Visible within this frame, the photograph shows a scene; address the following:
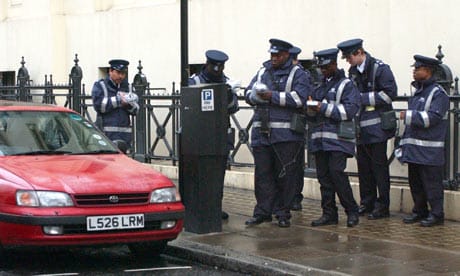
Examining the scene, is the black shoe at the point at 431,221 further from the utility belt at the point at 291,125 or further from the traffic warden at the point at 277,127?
the utility belt at the point at 291,125

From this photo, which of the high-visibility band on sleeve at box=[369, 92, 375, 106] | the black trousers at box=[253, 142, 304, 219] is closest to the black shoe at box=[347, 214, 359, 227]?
the black trousers at box=[253, 142, 304, 219]

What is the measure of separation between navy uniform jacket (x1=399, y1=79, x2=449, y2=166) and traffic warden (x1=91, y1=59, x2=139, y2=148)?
12.0 ft

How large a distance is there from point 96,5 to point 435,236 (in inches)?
436

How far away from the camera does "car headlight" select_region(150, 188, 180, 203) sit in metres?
8.73

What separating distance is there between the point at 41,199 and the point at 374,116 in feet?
14.2

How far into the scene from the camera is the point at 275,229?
10273mm

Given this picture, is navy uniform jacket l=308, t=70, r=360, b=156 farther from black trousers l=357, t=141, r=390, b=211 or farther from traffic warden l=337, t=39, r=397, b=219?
black trousers l=357, t=141, r=390, b=211

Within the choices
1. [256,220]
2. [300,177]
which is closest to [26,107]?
[256,220]

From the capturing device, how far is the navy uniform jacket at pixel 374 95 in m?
10.7

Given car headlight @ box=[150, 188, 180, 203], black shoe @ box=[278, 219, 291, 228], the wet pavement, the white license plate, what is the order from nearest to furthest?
1. the wet pavement
2. the white license plate
3. car headlight @ box=[150, 188, 180, 203]
4. black shoe @ box=[278, 219, 291, 228]

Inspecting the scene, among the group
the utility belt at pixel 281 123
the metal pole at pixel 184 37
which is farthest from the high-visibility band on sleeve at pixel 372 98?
the metal pole at pixel 184 37

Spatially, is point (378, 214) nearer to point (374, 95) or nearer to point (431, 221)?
point (431, 221)

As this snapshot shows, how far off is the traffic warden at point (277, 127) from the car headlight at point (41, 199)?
2.87 meters

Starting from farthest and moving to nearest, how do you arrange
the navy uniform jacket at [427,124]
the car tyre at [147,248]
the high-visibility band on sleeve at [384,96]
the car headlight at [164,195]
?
the high-visibility band on sleeve at [384,96] < the navy uniform jacket at [427,124] < the car tyre at [147,248] < the car headlight at [164,195]
